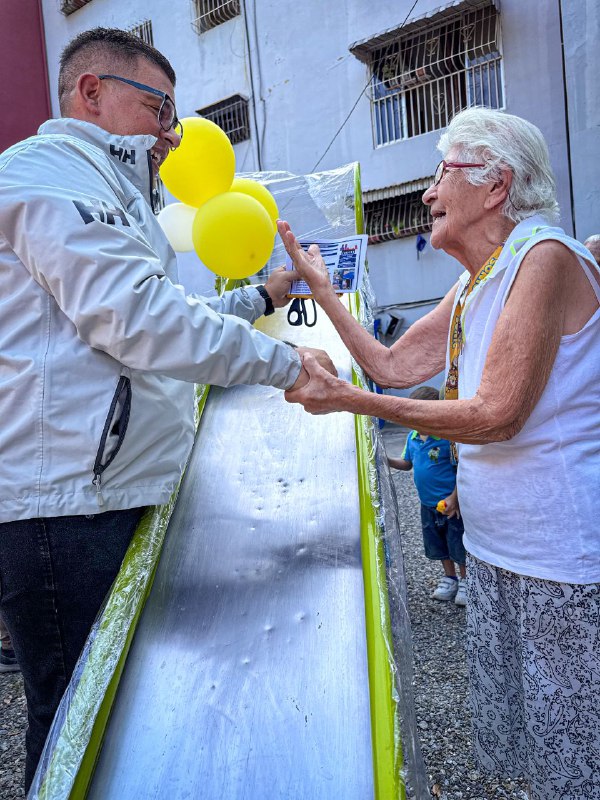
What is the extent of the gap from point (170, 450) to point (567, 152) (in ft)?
26.2

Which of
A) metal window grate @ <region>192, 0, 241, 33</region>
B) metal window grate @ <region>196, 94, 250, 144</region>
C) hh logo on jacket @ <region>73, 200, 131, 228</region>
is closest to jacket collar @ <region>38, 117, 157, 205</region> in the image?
hh logo on jacket @ <region>73, 200, 131, 228</region>

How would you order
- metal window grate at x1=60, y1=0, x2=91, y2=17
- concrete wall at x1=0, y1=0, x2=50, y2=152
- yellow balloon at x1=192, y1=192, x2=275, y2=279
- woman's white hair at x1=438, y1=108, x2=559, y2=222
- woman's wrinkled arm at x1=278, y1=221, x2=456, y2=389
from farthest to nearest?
metal window grate at x1=60, y1=0, x2=91, y2=17
concrete wall at x1=0, y1=0, x2=50, y2=152
yellow balloon at x1=192, y1=192, x2=275, y2=279
woman's wrinkled arm at x1=278, y1=221, x2=456, y2=389
woman's white hair at x1=438, y1=108, x2=559, y2=222

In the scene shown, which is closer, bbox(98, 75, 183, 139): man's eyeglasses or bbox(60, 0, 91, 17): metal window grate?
bbox(98, 75, 183, 139): man's eyeglasses

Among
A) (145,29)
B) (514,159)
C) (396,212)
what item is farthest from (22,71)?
(514,159)

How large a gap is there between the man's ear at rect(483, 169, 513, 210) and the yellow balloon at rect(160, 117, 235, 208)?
1.27 m

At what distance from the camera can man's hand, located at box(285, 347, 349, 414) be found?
1.64m

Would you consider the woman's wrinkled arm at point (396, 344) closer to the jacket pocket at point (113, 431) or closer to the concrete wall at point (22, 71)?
the jacket pocket at point (113, 431)

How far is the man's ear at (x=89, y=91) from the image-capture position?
1.65 meters

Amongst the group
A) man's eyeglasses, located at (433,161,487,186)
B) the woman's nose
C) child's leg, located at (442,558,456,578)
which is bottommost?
child's leg, located at (442,558,456,578)

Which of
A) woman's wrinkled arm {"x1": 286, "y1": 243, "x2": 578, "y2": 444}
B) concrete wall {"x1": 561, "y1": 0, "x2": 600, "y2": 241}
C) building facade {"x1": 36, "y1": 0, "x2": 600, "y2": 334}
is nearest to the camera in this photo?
woman's wrinkled arm {"x1": 286, "y1": 243, "x2": 578, "y2": 444}

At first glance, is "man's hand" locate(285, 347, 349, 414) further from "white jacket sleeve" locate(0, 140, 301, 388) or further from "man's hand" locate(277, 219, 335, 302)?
"man's hand" locate(277, 219, 335, 302)

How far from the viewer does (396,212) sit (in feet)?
30.6

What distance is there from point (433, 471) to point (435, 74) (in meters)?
7.50

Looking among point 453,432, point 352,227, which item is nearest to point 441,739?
point 453,432
